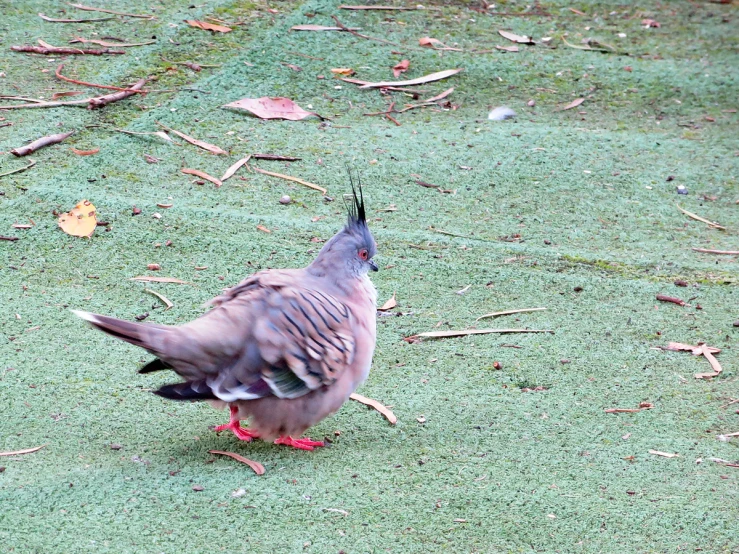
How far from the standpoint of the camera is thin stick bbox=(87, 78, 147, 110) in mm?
5469

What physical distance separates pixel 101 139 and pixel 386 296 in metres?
2.05

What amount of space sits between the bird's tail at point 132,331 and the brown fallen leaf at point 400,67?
3.95 m

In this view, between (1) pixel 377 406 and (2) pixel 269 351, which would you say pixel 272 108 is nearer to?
(1) pixel 377 406

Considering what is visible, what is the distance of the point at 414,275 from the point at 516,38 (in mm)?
3313

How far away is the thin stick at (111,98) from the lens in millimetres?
5469

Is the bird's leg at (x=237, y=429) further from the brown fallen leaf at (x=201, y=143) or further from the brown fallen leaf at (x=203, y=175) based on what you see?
the brown fallen leaf at (x=201, y=143)

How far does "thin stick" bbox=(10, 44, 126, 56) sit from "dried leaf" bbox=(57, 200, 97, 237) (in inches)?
75.6

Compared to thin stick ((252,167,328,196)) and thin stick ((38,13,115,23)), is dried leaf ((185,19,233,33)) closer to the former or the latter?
thin stick ((38,13,115,23))

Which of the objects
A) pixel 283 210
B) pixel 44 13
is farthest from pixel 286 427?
pixel 44 13

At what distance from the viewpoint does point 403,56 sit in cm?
658

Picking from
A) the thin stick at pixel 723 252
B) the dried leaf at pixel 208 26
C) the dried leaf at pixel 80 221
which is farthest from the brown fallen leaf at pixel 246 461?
the dried leaf at pixel 208 26

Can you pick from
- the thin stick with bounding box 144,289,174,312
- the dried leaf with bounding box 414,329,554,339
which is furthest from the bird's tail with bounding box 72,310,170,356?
the dried leaf with bounding box 414,329,554,339

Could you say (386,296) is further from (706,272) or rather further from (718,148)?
(718,148)

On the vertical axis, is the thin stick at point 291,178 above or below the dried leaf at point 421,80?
below
